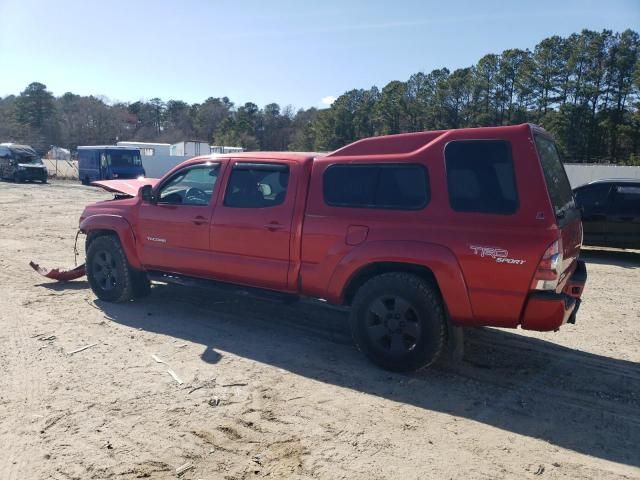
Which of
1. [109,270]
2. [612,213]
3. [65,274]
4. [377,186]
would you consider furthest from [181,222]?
[612,213]

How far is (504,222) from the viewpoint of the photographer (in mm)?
4082

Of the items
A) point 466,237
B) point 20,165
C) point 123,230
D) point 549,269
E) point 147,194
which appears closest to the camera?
point 549,269

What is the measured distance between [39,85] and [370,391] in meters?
87.6

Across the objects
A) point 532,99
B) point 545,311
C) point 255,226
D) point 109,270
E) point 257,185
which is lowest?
point 109,270

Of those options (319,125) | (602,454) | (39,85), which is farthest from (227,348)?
(39,85)

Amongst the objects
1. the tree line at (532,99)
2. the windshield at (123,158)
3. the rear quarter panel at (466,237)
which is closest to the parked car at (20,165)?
the windshield at (123,158)

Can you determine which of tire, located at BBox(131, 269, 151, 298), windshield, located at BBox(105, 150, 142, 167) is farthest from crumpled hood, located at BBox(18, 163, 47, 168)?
tire, located at BBox(131, 269, 151, 298)

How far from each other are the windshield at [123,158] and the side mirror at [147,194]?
24.3m

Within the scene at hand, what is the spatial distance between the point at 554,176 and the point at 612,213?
25.0 ft

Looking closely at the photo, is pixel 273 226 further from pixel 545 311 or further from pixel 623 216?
pixel 623 216

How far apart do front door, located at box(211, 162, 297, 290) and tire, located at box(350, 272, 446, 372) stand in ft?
3.19

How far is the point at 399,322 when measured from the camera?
4.54m

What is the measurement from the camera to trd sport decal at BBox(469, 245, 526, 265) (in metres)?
4.02

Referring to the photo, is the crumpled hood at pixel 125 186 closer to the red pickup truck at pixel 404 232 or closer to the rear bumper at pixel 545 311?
the red pickup truck at pixel 404 232
